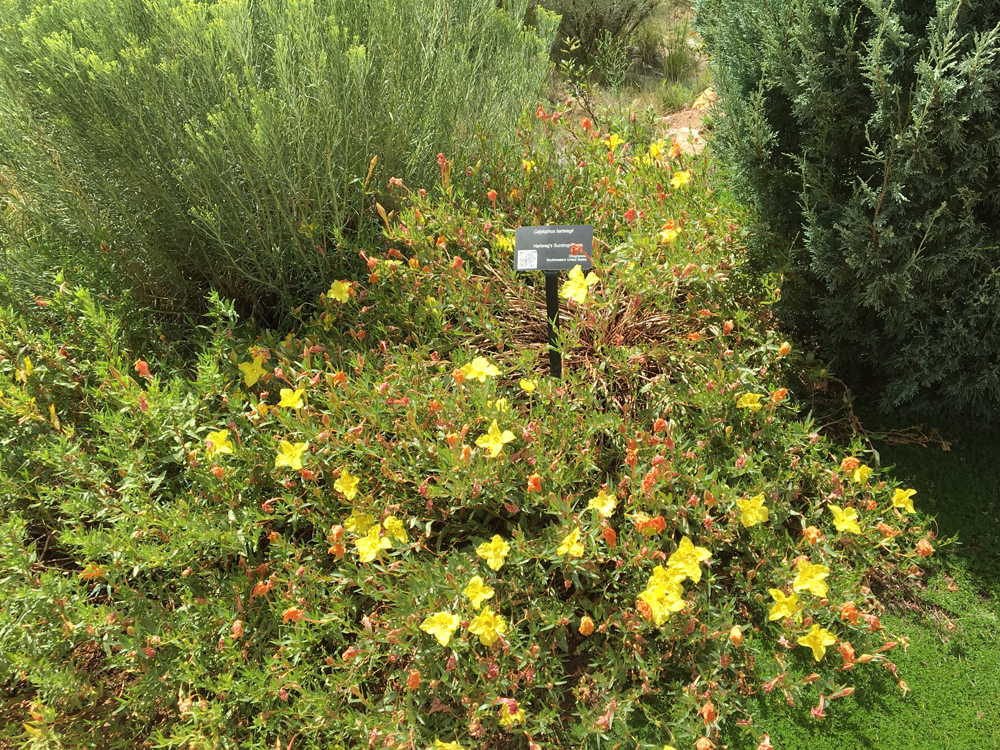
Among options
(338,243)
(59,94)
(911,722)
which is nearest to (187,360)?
(338,243)

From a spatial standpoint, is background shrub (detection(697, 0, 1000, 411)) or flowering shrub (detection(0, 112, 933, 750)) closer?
flowering shrub (detection(0, 112, 933, 750))

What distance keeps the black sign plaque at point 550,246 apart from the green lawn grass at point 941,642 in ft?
4.56

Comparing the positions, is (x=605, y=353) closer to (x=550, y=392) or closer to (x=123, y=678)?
(x=550, y=392)

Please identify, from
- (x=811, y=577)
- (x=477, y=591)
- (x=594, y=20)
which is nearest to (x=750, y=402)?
(x=811, y=577)

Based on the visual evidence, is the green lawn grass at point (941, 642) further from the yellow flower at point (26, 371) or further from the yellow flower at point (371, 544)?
the yellow flower at point (26, 371)

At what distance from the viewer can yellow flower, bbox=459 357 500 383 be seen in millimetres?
2215

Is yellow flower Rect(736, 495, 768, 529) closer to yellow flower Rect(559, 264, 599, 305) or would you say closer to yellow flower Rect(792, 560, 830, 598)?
yellow flower Rect(792, 560, 830, 598)

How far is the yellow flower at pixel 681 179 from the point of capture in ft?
9.86

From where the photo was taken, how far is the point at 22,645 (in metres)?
1.90

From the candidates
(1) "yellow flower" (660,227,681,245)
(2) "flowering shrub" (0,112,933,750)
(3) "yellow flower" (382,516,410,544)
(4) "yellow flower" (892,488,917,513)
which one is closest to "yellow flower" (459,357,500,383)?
(2) "flowering shrub" (0,112,933,750)

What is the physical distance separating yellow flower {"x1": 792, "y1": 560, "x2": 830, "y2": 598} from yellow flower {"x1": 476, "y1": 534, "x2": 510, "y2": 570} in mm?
841

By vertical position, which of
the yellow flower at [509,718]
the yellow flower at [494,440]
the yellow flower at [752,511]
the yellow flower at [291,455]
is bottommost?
the yellow flower at [509,718]

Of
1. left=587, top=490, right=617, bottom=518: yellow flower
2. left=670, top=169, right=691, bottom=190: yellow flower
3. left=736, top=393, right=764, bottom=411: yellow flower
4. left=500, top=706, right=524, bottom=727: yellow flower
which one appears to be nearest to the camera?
Answer: left=500, top=706, right=524, bottom=727: yellow flower

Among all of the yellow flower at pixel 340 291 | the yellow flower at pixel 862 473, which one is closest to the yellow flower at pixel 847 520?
the yellow flower at pixel 862 473
